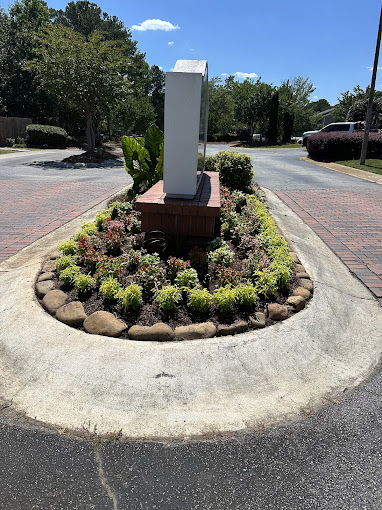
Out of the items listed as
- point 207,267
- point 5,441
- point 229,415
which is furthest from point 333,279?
point 5,441

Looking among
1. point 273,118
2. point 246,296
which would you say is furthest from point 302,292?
point 273,118

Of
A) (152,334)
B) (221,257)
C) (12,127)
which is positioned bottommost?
(152,334)

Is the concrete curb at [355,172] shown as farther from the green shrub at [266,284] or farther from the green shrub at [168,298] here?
the green shrub at [168,298]

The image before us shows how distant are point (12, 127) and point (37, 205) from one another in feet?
76.8

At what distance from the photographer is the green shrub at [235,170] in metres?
7.69

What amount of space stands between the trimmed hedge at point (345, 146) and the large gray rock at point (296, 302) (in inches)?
664

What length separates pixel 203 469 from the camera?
6.81ft

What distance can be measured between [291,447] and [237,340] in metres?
1.03

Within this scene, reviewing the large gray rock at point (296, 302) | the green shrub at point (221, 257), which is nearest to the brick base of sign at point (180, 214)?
the green shrub at point (221, 257)

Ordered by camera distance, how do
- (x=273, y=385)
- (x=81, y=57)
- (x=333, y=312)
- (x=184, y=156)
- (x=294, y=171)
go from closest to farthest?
(x=273, y=385), (x=333, y=312), (x=184, y=156), (x=294, y=171), (x=81, y=57)

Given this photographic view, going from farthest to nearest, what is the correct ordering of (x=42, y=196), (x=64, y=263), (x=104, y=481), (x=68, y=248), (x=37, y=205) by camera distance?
(x=42, y=196), (x=37, y=205), (x=68, y=248), (x=64, y=263), (x=104, y=481)

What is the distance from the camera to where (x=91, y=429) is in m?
2.34

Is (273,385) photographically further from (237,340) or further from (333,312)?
(333,312)

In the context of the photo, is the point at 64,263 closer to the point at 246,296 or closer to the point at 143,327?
the point at 143,327
